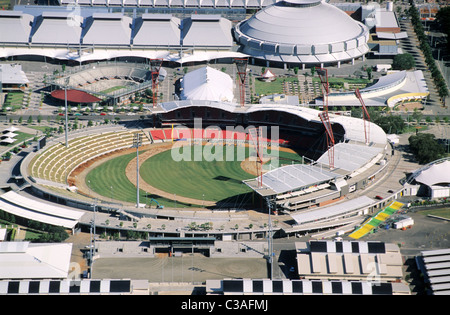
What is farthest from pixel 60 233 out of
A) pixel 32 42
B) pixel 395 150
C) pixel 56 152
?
pixel 32 42


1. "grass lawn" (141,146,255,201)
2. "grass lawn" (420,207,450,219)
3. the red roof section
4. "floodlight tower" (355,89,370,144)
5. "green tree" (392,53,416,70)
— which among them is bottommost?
"grass lawn" (141,146,255,201)

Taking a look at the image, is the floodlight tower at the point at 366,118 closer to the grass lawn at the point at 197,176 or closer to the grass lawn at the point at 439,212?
the grass lawn at the point at 439,212

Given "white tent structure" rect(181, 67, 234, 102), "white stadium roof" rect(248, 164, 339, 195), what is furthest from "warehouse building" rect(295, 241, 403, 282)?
"white tent structure" rect(181, 67, 234, 102)

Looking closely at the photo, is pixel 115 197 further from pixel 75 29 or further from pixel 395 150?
pixel 75 29

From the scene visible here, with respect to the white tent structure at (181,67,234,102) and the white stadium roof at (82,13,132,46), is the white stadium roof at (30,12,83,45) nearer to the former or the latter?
the white stadium roof at (82,13,132,46)

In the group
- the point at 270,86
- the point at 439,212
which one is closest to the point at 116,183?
the point at 439,212

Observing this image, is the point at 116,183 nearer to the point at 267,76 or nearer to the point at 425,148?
the point at 425,148

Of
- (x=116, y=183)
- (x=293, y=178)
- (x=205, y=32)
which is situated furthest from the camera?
(x=205, y=32)
